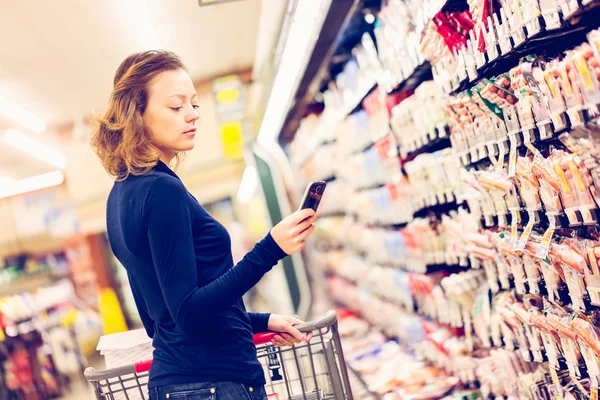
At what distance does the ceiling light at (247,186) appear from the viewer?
11034mm

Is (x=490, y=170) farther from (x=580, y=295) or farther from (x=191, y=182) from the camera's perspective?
(x=191, y=182)

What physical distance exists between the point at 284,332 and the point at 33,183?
503 inches

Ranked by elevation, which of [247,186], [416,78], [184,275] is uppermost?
[247,186]

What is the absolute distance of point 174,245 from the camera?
5.12 ft

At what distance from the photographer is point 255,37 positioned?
307 inches

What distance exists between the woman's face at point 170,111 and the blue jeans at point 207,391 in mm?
598

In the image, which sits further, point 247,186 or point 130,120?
point 247,186

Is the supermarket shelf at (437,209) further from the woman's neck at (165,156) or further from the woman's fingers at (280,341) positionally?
the woman's neck at (165,156)

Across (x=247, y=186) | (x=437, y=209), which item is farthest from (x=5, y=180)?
(x=437, y=209)

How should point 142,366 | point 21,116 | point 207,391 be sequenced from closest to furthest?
point 207,391, point 142,366, point 21,116

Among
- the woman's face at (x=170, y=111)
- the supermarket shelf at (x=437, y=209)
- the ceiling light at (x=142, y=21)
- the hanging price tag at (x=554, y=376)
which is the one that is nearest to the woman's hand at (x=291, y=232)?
the woman's face at (x=170, y=111)

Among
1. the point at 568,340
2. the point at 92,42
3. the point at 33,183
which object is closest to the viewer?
the point at 568,340

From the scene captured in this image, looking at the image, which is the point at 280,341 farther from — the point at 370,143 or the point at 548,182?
the point at 370,143

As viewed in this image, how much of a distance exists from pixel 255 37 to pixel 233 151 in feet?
7.39
